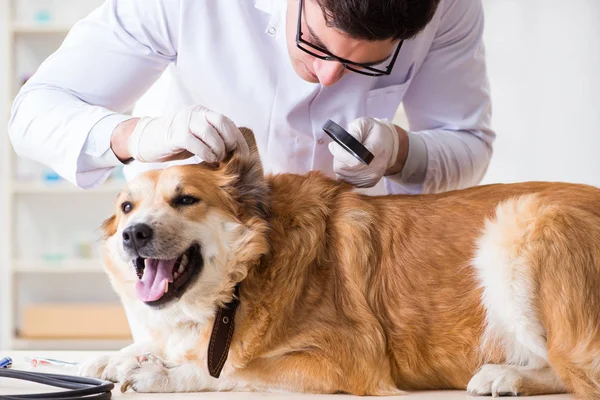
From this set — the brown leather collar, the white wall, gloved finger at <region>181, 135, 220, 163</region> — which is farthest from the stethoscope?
the white wall

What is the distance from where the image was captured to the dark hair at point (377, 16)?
1.38 metres

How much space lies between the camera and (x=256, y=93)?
1.98 m

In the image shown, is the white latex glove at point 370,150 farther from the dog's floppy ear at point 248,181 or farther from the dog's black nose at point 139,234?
the dog's black nose at point 139,234

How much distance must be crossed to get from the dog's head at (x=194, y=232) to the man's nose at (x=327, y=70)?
0.25 metres

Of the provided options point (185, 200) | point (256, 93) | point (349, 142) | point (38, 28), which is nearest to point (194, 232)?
point (185, 200)

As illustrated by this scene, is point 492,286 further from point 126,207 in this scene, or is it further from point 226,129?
point 126,207

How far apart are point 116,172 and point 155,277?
11.0ft

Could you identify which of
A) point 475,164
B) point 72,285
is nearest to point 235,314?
point 475,164

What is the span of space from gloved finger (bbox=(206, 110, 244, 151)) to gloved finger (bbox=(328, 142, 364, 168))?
0.87 feet

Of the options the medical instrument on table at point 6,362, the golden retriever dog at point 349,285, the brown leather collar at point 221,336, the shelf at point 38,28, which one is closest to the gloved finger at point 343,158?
the golden retriever dog at point 349,285

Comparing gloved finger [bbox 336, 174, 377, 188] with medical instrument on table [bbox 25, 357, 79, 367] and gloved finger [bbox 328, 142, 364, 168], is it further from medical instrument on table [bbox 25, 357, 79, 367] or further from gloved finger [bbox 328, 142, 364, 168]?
medical instrument on table [bbox 25, 357, 79, 367]

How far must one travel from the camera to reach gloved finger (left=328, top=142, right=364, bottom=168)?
179 centimetres

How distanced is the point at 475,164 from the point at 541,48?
2542mm

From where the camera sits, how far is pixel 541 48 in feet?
14.3
